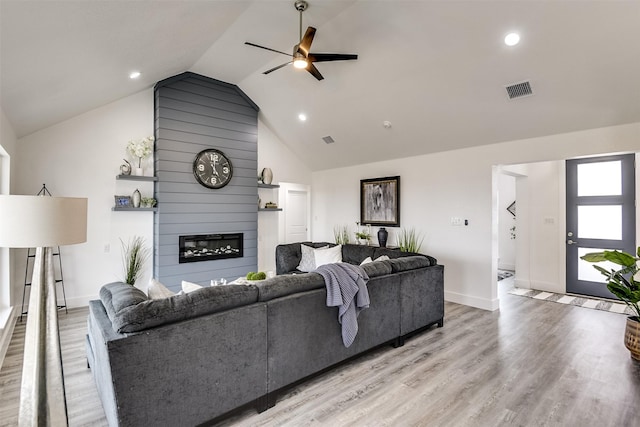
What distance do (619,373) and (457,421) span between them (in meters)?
1.81

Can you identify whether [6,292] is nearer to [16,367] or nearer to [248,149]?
[16,367]

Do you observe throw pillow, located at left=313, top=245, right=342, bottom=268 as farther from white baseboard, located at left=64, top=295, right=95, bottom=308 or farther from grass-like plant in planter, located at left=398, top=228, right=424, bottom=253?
white baseboard, located at left=64, top=295, right=95, bottom=308

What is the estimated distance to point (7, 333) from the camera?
3309 mm

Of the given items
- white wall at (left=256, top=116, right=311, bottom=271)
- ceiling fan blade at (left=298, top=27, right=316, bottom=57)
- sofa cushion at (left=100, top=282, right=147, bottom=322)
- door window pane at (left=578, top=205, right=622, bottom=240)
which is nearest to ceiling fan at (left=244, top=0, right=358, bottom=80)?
ceiling fan blade at (left=298, top=27, right=316, bottom=57)

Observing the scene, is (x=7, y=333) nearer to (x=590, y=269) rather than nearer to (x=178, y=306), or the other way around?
(x=178, y=306)

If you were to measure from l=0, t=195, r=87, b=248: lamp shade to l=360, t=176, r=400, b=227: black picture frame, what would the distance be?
516 centimetres

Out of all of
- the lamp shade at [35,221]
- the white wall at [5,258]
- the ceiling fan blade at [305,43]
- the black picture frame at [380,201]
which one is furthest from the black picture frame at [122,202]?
the black picture frame at [380,201]

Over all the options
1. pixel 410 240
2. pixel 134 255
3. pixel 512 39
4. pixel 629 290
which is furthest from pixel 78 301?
pixel 629 290

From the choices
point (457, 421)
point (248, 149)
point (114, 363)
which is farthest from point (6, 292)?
point (457, 421)

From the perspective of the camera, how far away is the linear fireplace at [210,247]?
17.6 ft

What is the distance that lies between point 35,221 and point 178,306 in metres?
0.87

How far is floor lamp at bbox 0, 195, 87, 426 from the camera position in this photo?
26.4 inches

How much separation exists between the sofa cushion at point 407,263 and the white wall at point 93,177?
4023 millimetres

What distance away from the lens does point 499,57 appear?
338 cm
